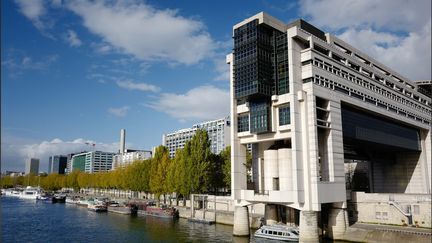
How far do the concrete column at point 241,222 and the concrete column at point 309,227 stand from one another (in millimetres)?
11166

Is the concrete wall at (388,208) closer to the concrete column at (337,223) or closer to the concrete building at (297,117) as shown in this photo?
the concrete building at (297,117)

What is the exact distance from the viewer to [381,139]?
265 feet

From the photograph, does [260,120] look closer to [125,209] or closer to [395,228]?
[395,228]

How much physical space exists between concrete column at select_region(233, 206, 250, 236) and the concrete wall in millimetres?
18808

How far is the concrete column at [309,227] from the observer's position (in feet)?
177

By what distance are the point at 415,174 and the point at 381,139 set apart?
959 inches

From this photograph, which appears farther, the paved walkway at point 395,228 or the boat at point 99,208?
the boat at point 99,208

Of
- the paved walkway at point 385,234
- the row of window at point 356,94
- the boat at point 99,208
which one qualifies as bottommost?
the boat at point 99,208

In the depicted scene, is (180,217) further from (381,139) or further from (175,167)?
(381,139)

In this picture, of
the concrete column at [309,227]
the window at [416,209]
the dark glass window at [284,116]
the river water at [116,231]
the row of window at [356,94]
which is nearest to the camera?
the concrete column at [309,227]

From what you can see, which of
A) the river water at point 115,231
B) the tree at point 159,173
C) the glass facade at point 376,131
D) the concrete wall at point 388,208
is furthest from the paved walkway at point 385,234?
the tree at point 159,173

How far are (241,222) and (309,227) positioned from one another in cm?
1309

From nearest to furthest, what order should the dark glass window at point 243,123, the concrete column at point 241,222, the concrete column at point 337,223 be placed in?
1. the concrete column at point 337,223
2. the concrete column at point 241,222
3. the dark glass window at point 243,123

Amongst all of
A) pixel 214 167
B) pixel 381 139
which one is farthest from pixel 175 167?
pixel 381 139
